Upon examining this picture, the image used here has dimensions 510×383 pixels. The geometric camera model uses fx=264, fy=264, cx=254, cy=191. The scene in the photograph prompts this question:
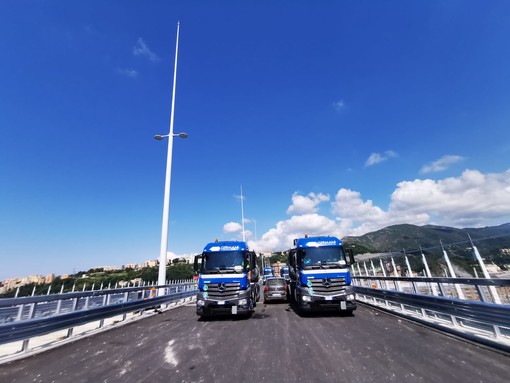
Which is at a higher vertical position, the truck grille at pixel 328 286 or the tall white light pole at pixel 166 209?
the tall white light pole at pixel 166 209

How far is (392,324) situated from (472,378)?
15.1 feet

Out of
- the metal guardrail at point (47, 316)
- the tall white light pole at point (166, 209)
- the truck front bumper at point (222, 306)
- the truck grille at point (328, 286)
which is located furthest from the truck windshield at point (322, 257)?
the tall white light pole at point (166, 209)

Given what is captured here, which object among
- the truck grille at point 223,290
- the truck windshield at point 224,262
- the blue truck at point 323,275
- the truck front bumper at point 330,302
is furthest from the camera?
the truck windshield at point 224,262

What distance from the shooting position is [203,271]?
1123cm

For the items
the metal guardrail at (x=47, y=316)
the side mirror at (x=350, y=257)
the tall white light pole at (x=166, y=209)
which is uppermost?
the tall white light pole at (x=166, y=209)

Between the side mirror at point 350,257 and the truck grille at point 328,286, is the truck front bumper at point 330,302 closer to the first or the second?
the truck grille at point 328,286

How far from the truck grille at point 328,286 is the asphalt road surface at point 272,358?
7.06 feet

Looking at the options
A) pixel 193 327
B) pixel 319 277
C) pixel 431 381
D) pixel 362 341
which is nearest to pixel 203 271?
pixel 193 327

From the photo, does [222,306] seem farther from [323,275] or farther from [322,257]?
[322,257]

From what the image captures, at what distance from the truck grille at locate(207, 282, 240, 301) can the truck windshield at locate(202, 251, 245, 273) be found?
1.94 feet

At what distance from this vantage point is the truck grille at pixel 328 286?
10531 millimetres

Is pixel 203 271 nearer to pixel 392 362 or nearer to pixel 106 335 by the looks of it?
pixel 106 335

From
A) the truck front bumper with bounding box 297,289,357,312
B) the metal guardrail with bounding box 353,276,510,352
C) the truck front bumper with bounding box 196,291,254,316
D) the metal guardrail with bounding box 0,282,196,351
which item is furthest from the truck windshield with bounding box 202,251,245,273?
the metal guardrail with bounding box 353,276,510,352

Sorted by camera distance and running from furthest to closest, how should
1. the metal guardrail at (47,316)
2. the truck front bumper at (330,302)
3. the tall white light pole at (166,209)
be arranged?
the tall white light pole at (166,209) < the truck front bumper at (330,302) < the metal guardrail at (47,316)
